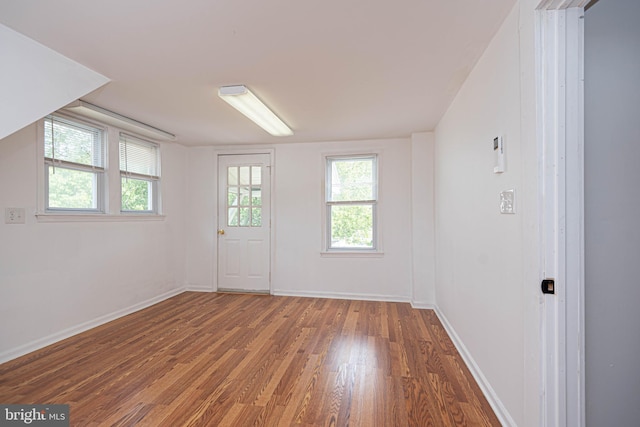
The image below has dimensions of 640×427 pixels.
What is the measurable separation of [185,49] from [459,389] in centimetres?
304

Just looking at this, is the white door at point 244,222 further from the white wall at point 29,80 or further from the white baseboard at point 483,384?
the white baseboard at point 483,384

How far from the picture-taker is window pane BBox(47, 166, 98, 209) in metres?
2.99

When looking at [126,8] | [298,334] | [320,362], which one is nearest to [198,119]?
[126,8]

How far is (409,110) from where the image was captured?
127 inches

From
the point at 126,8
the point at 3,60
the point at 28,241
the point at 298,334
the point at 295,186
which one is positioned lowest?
the point at 298,334

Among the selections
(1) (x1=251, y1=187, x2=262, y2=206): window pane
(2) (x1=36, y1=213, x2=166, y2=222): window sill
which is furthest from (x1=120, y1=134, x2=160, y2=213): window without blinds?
(1) (x1=251, y1=187, x2=262, y2=206): window pane

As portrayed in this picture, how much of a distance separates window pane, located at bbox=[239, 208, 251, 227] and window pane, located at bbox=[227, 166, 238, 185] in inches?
18.5

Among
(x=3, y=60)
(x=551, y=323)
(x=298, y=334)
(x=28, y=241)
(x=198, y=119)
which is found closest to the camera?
(x=551, y=323)

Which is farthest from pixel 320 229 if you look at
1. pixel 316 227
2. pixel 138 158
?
pixel 138 158

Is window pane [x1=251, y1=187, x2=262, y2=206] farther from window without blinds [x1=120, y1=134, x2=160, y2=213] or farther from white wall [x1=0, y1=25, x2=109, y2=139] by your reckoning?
white wall [x1=0, y1=25, x2=109, y2=139]

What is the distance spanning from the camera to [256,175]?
483 centimetres

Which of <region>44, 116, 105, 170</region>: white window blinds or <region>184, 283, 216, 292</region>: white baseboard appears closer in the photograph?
<region>44, 116, 105, 170</region>: white window blinds

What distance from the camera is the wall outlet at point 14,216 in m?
2.56

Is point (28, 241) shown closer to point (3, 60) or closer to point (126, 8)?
point (3, 60)
